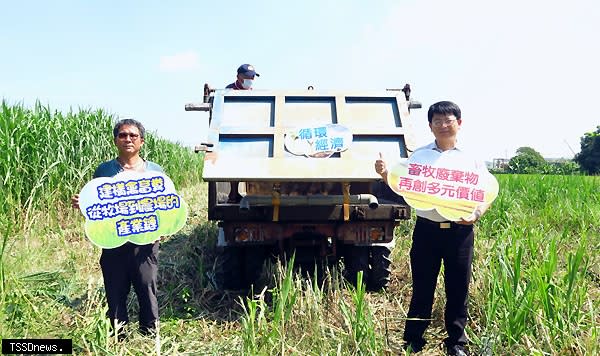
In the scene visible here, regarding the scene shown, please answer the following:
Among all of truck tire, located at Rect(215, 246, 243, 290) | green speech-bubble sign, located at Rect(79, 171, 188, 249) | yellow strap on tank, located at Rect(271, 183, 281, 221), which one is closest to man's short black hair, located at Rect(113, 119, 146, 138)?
green speech-bubble sign, located at Rect(79, 171, 188, 249)

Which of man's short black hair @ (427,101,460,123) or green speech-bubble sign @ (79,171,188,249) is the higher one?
man's short black hair @ (427,101,460,123)

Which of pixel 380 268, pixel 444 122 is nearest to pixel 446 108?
pixel 444 122

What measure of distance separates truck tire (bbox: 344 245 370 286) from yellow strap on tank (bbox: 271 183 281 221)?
0.89 meters

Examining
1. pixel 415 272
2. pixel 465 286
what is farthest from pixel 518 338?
pixel 415 272

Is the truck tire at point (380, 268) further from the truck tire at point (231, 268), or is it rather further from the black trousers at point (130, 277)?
the black trousers at point (130, 277)

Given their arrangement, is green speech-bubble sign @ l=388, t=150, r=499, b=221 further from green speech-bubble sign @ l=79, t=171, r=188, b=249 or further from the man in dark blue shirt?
the man in dark blue shirt

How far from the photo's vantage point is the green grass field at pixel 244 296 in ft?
8.11

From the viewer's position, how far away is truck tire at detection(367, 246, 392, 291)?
383cm

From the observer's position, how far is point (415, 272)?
276cm

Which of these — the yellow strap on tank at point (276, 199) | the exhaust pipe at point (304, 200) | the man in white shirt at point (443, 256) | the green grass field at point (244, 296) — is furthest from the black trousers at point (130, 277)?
the man in white shirt at point (443, 256)

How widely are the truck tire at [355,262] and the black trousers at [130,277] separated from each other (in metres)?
1.71

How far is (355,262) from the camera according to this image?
384cm

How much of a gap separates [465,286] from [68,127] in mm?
5779

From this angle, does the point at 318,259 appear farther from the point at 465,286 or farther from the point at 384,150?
the point at 465,286
